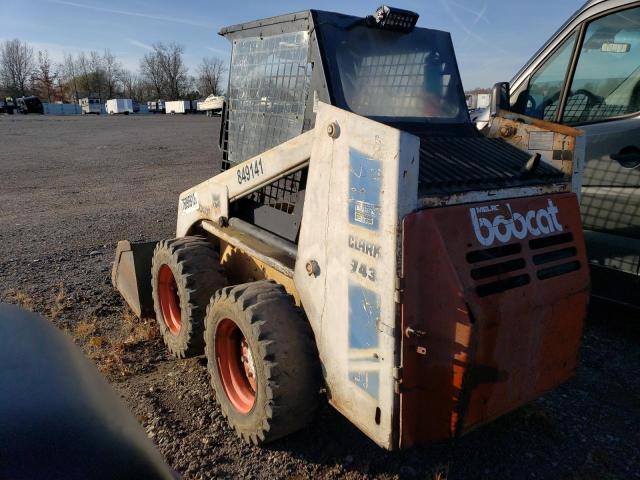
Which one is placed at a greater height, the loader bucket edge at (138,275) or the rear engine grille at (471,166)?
the rear engine grille at (471,166)

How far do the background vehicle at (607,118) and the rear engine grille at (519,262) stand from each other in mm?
1453

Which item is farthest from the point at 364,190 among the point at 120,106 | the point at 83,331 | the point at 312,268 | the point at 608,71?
the point at 120,106

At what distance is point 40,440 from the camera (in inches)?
50.4

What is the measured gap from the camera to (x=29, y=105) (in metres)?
55.6

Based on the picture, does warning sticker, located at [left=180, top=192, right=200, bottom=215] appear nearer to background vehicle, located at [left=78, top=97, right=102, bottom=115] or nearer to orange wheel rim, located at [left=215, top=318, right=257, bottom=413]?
orange wheel rim, located at [left=215, top=318, right=257, bottom=413]

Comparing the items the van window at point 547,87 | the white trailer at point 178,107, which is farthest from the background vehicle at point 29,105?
the van window at point 547,87

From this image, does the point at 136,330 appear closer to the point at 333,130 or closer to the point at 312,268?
the point at 312,268

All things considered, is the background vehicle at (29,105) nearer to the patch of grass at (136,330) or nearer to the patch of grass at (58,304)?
the patch of grass at (58,304)

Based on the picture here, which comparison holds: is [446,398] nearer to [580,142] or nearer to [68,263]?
[580,142]

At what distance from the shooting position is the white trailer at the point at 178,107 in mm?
64438

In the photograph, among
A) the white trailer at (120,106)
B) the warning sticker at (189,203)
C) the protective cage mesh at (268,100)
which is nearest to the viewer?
the protective cage mesh at (268,100)

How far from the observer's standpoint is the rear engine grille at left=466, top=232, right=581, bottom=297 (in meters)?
2.24

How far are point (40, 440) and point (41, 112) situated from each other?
66.4 meters

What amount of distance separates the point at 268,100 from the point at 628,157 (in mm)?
2646
